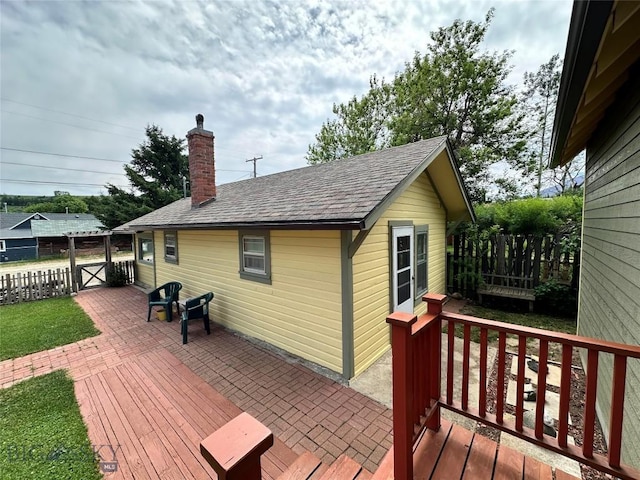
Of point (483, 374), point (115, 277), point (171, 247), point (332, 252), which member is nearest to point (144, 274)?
point (115, 277)

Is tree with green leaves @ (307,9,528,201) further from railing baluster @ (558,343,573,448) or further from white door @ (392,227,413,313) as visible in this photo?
railing baluster @ (558,343,573,448)

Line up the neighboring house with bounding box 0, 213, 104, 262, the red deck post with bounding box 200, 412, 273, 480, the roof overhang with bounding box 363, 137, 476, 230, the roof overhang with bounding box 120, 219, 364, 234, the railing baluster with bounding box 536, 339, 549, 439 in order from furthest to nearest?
the neighboring house with bounding box 0, 213, 104, 262 < the roof overhang with bounding box 363, 137, 476, 230 < the roof overhang with bounding box 120, 219, 364, 234 < the railing baluster with bounding box 536, 339, 549, 439 < the red deck post with bounding box 200, 412, 273, 480

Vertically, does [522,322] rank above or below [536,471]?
below

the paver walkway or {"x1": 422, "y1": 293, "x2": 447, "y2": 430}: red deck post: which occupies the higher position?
{"x1": 422, "y1": 293, "x2": 447, "y2": 430}: red deck post

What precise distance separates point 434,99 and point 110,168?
119 feet

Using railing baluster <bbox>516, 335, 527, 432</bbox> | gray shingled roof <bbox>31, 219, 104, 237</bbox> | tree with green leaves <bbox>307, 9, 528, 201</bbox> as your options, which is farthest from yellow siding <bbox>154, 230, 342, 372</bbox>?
gray shingled roof <bbox>31, 219, 104, 237</bbox>

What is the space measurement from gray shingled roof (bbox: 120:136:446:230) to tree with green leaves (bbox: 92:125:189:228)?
19.1m

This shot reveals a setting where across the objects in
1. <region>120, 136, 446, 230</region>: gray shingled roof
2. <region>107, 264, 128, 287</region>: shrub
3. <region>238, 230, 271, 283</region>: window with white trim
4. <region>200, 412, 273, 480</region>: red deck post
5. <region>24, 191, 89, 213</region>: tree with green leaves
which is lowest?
<region>107, 264, 128, 287</region>: shrub

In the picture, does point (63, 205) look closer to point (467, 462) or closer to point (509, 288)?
point (509, 288)

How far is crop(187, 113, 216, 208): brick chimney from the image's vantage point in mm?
7945

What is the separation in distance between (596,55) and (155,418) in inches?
201

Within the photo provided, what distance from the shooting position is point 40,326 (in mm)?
6422

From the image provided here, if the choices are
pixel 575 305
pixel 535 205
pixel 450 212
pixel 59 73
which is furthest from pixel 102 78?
pixel 575 305

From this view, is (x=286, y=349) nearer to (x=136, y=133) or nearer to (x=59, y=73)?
(x=59, y=73)
